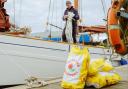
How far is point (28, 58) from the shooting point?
1086cm

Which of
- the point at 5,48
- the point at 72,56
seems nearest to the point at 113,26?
the point at 72,56

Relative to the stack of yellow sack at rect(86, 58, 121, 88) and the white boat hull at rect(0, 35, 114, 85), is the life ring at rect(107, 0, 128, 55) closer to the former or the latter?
the stack of yellow sack at rect(86, 58, 121, 88)

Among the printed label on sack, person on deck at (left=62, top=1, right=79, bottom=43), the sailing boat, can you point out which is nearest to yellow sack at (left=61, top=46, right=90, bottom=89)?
the printed label on sack

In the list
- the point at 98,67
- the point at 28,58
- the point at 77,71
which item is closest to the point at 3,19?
the point at 28,58

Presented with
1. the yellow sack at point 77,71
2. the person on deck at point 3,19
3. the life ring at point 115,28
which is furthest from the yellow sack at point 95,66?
the person on deck at point 3,19

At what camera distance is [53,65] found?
11.7 m

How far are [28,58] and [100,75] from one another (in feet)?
10.3

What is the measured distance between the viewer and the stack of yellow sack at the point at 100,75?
808 cm

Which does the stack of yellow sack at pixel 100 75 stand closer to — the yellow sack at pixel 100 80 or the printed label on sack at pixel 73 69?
the yellow sack at pixel 100 80

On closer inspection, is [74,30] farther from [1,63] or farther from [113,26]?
→ [113,26]

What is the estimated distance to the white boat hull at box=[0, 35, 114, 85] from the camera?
33.7 feet

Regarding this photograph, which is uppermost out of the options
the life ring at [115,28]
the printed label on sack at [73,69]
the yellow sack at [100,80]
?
the life ring at [115,28]

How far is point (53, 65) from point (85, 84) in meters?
3.61

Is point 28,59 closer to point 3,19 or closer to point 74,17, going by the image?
point 3,19
